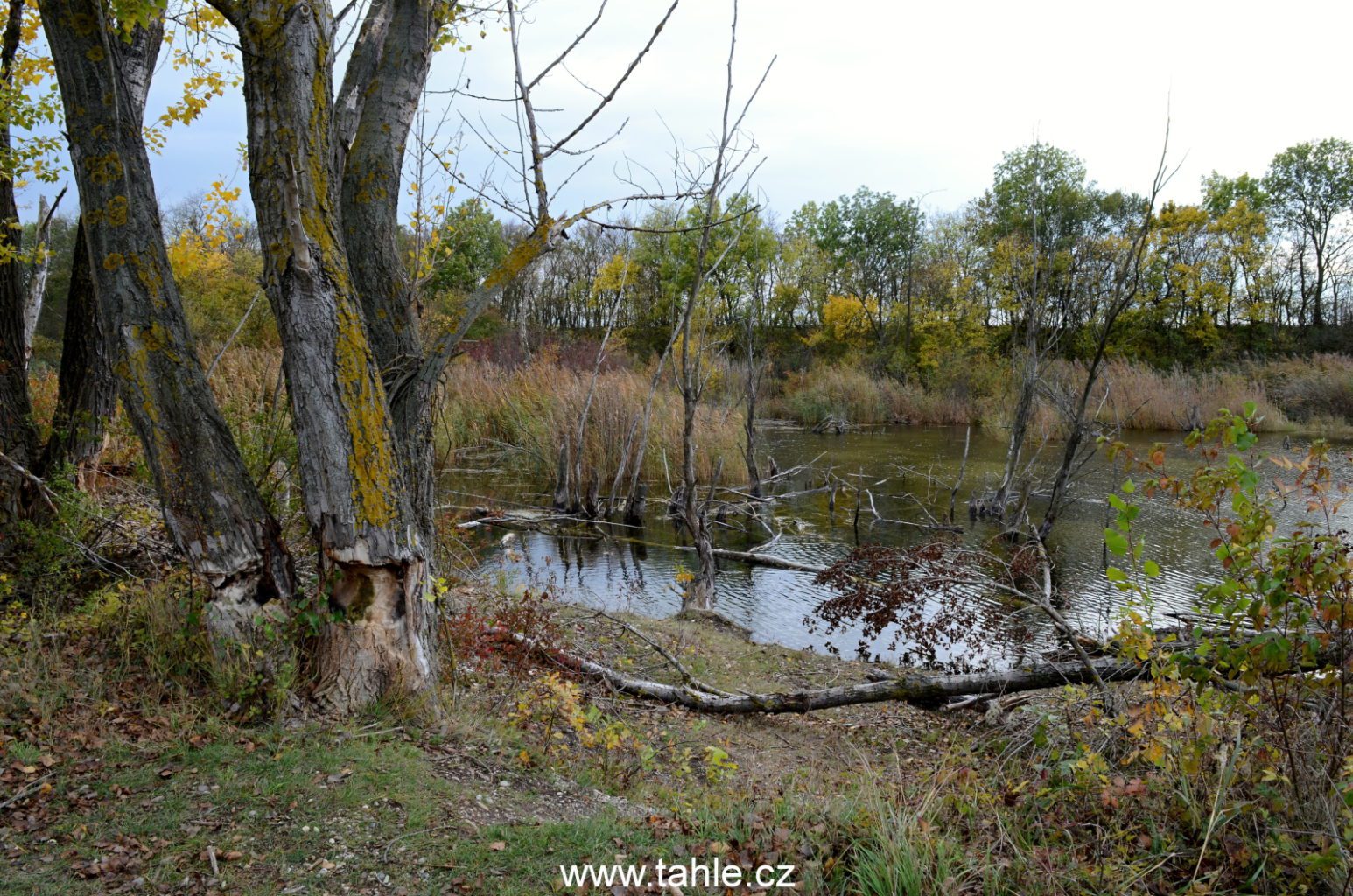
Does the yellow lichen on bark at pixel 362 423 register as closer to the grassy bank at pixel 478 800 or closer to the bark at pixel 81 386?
the grassy bank at pixel 478 800

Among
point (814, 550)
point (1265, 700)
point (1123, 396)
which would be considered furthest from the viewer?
point (1123, 396)

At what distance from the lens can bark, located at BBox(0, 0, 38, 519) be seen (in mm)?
4926

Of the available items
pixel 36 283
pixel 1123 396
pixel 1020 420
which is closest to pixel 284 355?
pixel 36 283

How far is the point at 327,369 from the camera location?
3.53m

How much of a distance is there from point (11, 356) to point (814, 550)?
26.9 feet

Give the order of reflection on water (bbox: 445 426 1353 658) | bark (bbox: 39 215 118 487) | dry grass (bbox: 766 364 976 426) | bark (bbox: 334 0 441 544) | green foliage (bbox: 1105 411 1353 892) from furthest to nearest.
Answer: dry grass (bbox: 766 364 976 426) → reflection on water (bbox: 445 426 1353 658) → bark (bbox: 39 215 118 487) → bark (bbox: 334 0 441 544) → green foliage (bbox: 1105 411 1353 892)

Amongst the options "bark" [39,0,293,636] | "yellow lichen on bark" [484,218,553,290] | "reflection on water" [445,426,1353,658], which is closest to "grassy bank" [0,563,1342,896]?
"bark" [39,0,293,636]

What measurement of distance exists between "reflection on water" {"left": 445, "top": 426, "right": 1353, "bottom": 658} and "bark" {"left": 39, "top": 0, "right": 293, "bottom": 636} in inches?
152

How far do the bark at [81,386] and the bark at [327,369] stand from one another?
99.6 inches

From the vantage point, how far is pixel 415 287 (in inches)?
174

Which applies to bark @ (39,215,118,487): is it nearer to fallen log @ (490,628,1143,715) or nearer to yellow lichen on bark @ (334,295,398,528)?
yellow lichen on bark @ (334,295,398,528)

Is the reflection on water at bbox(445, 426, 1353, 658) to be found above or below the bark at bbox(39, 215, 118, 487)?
below

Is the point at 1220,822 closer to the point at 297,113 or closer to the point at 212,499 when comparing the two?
the point at 212,499

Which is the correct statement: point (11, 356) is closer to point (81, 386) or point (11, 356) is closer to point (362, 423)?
point (81, 386)
